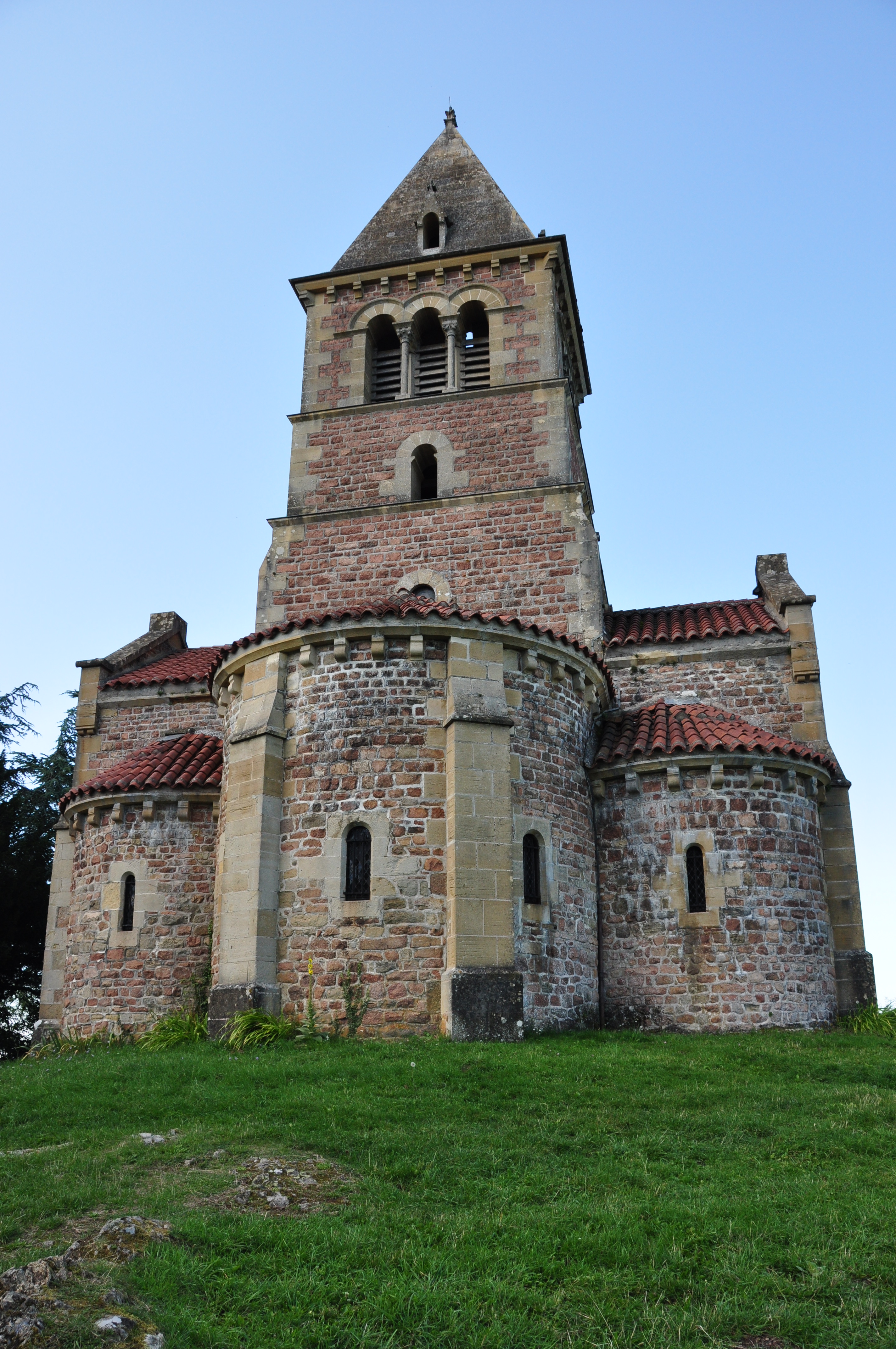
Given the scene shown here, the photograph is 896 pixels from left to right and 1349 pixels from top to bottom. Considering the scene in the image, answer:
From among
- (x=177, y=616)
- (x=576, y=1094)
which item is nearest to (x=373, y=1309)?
(x=576, y=1094)

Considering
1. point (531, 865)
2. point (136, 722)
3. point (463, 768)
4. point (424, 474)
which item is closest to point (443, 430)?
point (424, 474)

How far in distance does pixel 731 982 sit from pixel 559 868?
2911mm

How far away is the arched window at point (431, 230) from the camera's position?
2414 cm

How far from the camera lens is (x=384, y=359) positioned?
77.3 ft

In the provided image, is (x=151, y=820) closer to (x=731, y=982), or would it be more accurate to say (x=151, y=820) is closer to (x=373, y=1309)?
(x=731, y=982)

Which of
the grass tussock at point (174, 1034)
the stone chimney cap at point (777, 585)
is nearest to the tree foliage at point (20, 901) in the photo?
the grass tussock at point (174, 1034)

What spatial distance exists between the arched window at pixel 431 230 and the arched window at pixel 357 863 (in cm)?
1545

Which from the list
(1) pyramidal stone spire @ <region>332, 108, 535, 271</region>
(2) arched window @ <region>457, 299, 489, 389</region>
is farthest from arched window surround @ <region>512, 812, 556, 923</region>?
(1) pyramidal stone spire @ <region>332, 108, 535, 271</region>

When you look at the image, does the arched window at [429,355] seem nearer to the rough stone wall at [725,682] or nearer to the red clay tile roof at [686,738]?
the rough stone wall at [725,682]

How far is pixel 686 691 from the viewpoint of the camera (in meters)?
19.2

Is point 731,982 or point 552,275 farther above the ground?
point 552,275

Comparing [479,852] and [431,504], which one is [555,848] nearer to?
[479,852]

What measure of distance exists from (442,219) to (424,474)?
20.6 feet

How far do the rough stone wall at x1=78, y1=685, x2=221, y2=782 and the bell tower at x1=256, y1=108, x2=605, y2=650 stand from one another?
2.69 meters
